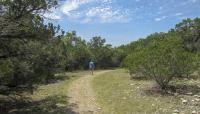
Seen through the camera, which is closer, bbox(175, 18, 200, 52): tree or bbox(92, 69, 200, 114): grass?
bbox(92, 69, 200, 114): grass

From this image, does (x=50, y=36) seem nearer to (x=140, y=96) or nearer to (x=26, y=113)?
(x=26, y=113)

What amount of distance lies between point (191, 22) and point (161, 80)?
45480mm

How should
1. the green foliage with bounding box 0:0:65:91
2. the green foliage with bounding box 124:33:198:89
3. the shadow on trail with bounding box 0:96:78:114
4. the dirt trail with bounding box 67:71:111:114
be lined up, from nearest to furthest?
the green foliage with bounding box 0:0:65:91
the dirt trail with bounding box 67:71:111:114
the shadow on trail with bounding box 0:96:78:114
the green foliage with bounding box 124:33:198:89

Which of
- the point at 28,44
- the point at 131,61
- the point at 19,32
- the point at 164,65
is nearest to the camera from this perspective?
the point at 19,32

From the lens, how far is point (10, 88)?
2005 cm

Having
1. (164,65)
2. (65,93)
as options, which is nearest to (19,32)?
(65,93)

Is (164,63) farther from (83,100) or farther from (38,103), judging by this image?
(38,103)

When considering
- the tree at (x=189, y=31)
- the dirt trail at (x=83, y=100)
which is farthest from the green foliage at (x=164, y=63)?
the tree at (x=189, y=31)

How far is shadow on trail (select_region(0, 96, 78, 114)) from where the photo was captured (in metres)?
18.2

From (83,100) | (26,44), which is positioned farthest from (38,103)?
(26,44)

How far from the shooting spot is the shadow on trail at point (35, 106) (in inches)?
717

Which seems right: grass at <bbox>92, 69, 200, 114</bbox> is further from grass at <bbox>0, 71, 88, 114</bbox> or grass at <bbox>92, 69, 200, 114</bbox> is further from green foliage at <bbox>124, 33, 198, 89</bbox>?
grass at <bbox>0, 71, 88, 114</bbox>

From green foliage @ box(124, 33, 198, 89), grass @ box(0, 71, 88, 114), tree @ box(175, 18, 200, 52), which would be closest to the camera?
grass @ box(0, 71, 88, 114)

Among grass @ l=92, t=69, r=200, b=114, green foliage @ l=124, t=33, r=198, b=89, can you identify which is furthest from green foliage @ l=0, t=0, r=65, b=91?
green foliage @ l=124, t=33, r=198, b=89
